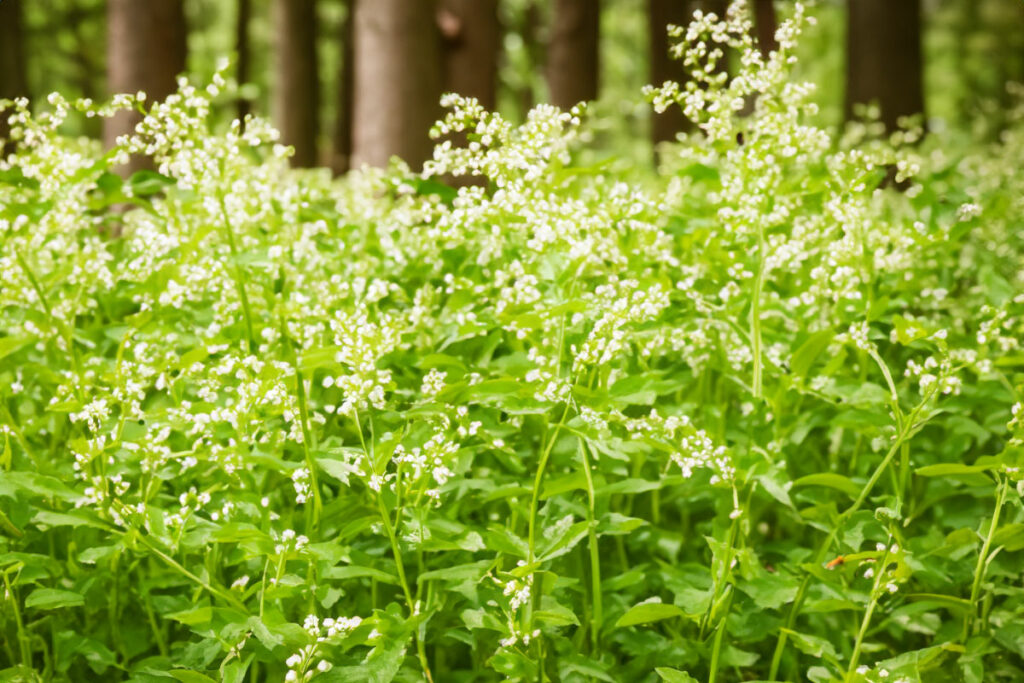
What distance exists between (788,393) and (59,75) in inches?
1031

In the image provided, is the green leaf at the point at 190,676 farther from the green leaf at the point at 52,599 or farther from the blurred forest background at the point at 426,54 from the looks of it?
the blurred forest background at the point at 426,54

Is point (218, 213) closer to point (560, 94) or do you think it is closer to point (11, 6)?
point (560, 94)

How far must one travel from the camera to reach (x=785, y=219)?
318 cm

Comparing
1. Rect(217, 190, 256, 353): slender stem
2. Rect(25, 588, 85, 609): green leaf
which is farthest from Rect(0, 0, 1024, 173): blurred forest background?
Rect(25, 588, 85, 609): green leaf

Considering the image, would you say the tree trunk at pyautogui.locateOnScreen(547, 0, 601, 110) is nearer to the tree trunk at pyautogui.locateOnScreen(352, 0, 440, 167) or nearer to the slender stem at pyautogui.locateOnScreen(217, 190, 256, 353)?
the tree trunk at pyautogui.locateOnScreen(352, 0, 440, 167)

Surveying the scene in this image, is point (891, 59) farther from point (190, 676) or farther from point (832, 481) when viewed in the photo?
point (190, 676)

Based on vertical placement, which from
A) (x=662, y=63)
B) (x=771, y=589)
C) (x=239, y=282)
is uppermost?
(x=662, y=63)

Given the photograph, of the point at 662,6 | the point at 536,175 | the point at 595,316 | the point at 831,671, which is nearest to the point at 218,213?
the point at 536,175

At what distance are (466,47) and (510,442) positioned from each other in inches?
233

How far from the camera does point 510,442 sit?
2686 mm

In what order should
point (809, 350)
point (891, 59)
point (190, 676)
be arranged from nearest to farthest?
point (190, 676)
point (809, 350)
point (891, 59)

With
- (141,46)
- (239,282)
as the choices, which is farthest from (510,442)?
(141,46)

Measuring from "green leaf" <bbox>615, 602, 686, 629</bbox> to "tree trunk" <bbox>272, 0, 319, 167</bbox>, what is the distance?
12971 mm

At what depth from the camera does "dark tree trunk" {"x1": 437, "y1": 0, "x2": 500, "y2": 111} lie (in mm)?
7828
